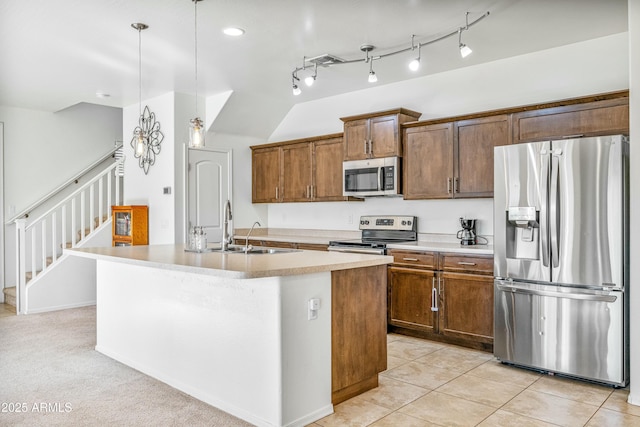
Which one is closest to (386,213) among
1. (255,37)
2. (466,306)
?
(466,306)

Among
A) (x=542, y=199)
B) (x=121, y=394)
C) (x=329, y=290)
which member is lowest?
(x=121, y=394)

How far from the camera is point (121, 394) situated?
3.23 meters

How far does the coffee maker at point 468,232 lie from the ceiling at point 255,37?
1595 mm

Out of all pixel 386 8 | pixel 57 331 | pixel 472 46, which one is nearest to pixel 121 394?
pixel 57 331

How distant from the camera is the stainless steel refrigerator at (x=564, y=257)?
327cm

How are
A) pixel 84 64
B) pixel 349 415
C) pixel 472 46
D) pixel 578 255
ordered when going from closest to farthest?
pixel 349 415, pixel 578 255, pixel 472 46, pixel 84 64

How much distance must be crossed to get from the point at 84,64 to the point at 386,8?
313 centimetres

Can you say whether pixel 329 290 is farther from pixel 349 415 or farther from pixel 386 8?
pixel 386 8

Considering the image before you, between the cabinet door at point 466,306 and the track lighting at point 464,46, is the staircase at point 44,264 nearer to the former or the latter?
the cabinet door at point 466,306

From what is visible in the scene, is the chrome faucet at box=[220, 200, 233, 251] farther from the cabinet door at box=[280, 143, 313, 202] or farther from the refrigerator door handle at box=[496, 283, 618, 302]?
the cabinet door at box=[280, 143, 313, 202]

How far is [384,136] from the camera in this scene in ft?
17.0

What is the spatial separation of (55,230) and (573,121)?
5.97 m

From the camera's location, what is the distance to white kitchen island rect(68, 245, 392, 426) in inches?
105

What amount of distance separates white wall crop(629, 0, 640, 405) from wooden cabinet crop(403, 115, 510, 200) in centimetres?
132
